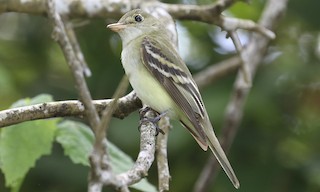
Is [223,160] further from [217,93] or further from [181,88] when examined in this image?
[217,93]

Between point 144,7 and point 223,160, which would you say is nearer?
point 223,160

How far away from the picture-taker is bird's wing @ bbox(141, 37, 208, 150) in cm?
401

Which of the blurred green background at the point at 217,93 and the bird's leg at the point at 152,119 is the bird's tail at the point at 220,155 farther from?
the blurred green background at the point at 217,93

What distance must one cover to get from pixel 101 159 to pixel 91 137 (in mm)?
1981

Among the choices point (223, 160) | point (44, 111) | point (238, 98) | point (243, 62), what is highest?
point (44, 111)

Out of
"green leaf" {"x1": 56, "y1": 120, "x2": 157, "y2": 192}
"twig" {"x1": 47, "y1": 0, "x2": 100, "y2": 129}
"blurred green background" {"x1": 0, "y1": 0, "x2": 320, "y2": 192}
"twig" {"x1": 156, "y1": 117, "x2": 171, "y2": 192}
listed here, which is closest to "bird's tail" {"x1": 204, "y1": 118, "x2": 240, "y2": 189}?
"twig" {"x1": 156, "y1": 117, "x2": 171, "y2": 192}

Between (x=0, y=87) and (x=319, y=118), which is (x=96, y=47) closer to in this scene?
(x=0, y=87)

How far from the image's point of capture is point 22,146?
12.9 feet

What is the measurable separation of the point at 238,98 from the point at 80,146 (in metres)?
1.24

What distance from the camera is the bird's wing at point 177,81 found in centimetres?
401

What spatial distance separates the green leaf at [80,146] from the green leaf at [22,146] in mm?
91

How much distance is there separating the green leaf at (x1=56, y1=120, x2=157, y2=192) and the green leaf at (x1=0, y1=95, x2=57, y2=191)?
3.6 inches

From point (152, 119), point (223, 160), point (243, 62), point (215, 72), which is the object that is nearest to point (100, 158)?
point (152, 119)

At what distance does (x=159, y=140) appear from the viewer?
11.9ft
